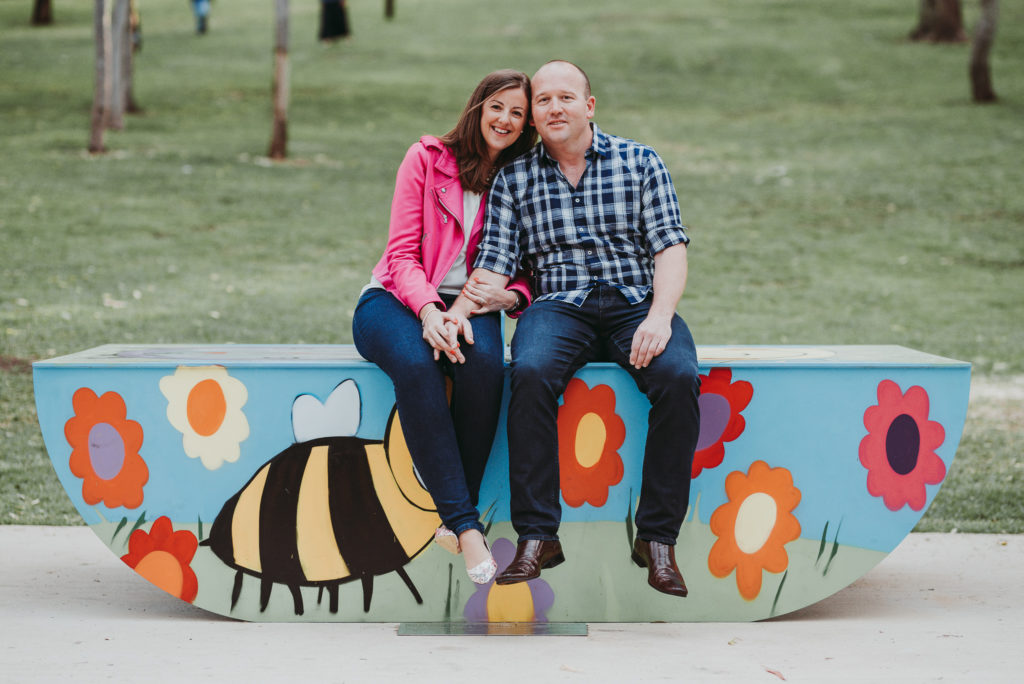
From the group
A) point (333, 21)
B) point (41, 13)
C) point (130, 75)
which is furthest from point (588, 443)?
point (41, 13)

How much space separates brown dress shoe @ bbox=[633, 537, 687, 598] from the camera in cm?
325

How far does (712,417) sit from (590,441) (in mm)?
403

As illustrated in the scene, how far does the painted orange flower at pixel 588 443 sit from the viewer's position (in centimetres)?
358

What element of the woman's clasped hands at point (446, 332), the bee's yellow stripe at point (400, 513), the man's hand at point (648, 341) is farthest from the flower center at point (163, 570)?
the man's hand at point (648, 341)

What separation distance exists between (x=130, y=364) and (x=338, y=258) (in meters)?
7.31

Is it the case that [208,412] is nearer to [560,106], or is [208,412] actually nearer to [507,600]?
[507,600]

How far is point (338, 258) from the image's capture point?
10.8 metres

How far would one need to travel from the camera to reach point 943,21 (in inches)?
920

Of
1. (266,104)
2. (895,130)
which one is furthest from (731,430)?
(266,104)

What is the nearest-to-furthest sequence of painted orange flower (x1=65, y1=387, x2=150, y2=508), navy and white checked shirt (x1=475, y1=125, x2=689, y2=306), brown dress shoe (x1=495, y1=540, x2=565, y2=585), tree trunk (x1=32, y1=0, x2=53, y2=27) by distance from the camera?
brown dress shoe (x1=495, y1=540, x2=565, y2=585), painted orange flower (x1=65, y1=387, x2=150, y2=508), navy and white checked shirt (x1=475, y1=125, x2=689, y2=306), tree trunk (x1=32, y1=0, x2=53, y2=27)

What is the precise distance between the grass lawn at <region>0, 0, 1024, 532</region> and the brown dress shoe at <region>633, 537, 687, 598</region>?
2.10 meters

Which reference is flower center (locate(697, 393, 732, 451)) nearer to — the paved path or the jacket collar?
→ the paved path

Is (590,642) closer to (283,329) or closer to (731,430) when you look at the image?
(731,430)

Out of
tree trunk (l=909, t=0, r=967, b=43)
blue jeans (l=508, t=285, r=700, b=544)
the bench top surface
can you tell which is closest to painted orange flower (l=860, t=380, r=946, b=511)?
the bench top surface
